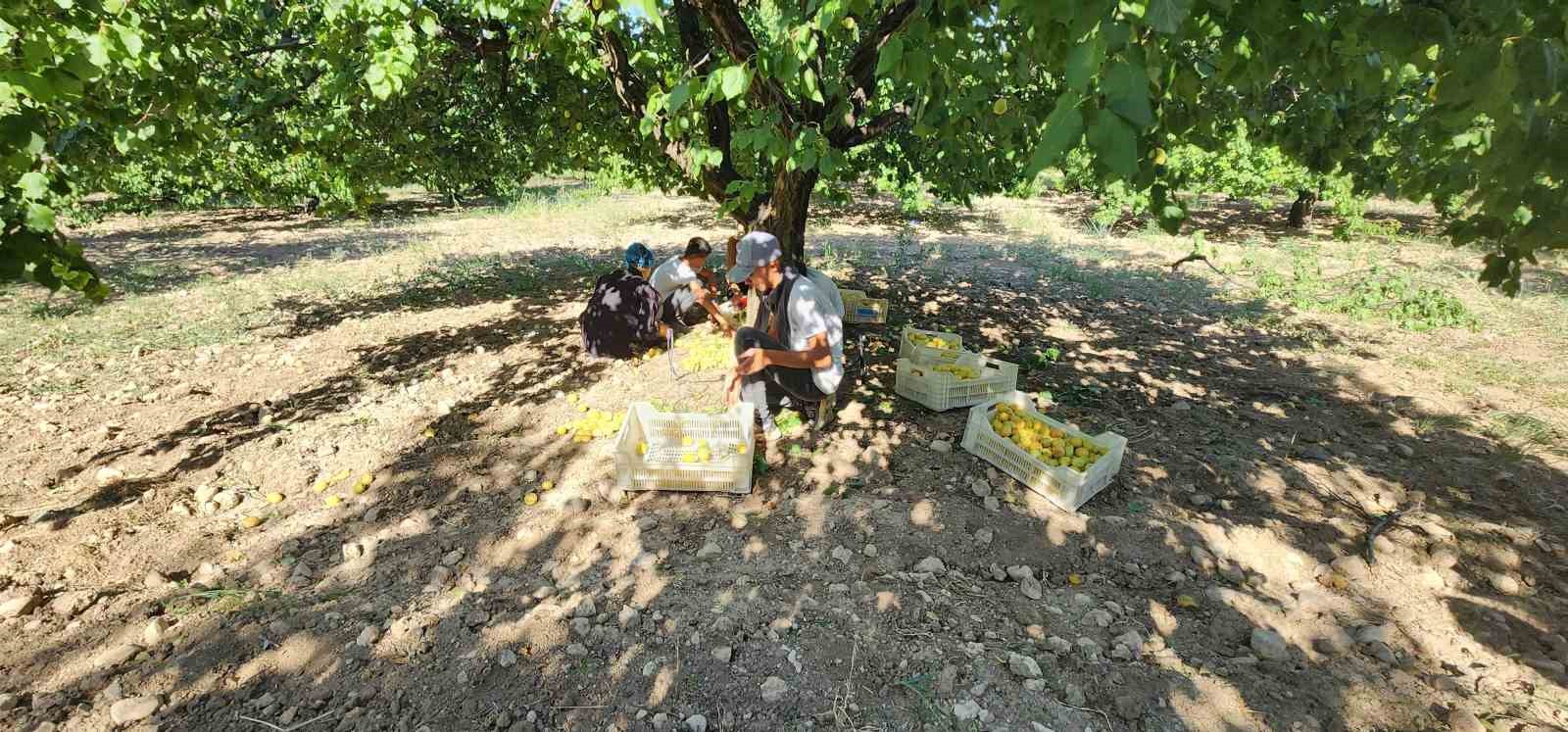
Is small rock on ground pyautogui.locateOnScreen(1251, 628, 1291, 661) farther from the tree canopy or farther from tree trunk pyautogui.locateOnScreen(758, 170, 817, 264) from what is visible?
tree trunk pyautogui.locateOnScreen(758, 170, 817, 264)

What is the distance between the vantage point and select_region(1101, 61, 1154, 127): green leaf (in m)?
1.08

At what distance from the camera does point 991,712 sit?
90.5 inches

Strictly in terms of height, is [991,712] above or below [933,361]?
below

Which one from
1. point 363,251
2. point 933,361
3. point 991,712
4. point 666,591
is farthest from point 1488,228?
point 363,251

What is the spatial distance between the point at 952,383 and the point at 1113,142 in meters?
→ 3.62

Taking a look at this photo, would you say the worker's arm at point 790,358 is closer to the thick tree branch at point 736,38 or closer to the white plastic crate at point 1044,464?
the white plastic crate at point 1044,464

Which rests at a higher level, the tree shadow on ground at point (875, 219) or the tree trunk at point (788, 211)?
the tree trunk at point (788, 211)

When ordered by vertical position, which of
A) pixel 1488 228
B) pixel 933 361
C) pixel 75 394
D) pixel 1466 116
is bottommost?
pixel 75 394

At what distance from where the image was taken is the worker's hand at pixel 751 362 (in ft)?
13.5

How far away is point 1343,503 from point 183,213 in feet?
83.2

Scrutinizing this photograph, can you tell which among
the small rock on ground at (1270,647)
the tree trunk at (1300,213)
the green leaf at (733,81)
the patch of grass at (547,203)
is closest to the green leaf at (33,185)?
the green leaf at (733,81)

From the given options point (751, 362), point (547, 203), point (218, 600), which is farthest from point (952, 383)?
point (547, 203)

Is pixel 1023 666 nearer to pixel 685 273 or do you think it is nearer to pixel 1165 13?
pixel 1165 13

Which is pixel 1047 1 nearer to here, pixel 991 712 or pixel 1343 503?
pixel 991 712
